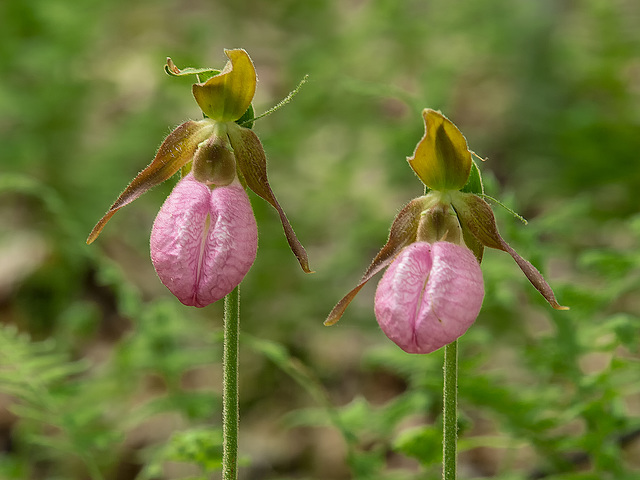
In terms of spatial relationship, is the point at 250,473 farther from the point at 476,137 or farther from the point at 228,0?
the point at 228,0

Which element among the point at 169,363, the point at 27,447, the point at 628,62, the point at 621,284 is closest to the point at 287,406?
the point at 27,447

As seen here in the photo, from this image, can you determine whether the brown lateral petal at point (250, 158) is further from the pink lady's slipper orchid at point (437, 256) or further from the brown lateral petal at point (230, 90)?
the pink lady's slipper orchid at point (437, 256)

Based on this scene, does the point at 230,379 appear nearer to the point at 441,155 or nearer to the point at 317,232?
the point at 441,155

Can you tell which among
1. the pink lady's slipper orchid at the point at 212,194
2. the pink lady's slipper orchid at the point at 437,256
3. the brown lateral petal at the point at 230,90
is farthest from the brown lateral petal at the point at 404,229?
the brown lateral petal at the point at 230,90

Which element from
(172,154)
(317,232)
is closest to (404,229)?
(172,154)

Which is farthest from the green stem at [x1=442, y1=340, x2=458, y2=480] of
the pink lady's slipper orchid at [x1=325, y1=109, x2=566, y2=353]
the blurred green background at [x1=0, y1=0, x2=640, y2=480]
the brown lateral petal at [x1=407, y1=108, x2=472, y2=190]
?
the blurred green background at [x1=0, y1=0, x2=640, y2=480]
